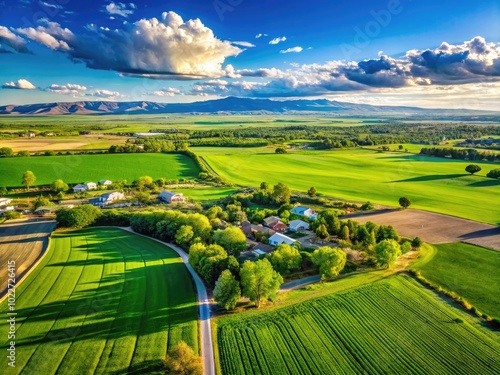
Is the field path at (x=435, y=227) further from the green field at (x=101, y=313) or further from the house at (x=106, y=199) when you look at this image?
the house at (x=106, y=199)

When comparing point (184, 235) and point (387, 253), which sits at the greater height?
point (387, 253)

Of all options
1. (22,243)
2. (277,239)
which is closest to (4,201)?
(22,243)

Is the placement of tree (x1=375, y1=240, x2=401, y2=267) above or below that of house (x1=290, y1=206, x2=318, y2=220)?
above

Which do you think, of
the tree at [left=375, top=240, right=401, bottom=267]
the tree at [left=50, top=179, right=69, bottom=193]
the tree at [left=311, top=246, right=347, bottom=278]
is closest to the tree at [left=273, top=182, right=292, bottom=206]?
the tree at [left=375, top=240, right=401, bottom=267]

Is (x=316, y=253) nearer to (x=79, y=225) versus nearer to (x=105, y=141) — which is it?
(x=79, y=225)

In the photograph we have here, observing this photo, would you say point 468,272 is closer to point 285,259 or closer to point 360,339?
point 360,339

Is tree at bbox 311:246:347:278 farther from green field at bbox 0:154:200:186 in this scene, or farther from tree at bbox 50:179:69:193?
tree at bbox 50:179:69:193
